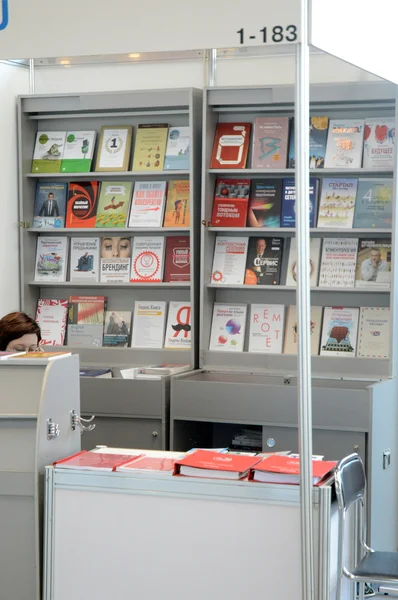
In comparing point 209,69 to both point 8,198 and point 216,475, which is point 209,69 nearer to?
point 8,198

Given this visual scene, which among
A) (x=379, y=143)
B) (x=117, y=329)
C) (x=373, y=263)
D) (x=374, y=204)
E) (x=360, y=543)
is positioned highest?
(x=379, y=143)

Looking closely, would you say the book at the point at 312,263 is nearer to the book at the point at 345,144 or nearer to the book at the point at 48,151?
the book at the point at 345,144

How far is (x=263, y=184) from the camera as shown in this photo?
542cm

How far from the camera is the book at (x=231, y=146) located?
5.35 meters

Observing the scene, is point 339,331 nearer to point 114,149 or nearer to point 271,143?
point 271,143

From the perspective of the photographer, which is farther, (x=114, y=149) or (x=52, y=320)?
(x=52, y=320)

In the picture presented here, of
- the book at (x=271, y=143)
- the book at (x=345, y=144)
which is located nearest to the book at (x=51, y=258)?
the book at (x=271, y=143)

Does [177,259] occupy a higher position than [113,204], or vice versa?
[113,204]

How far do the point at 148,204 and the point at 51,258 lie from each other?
74 centimetres

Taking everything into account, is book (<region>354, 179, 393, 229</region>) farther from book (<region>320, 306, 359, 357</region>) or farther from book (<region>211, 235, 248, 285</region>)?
book (<region>211, 235, 248, 285</region>)

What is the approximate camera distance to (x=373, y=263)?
17.0 feet

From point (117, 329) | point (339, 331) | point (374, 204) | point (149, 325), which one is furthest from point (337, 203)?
point (117, 329)

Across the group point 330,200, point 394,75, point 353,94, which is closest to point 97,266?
point 330,200

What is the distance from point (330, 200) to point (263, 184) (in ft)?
1.40
